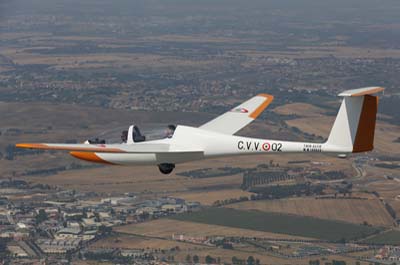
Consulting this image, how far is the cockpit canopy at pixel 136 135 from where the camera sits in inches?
1929

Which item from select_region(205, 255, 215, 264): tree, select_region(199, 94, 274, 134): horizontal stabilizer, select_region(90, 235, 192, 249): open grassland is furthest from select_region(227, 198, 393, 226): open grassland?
select_region(199, 94, 274, 134): horizontal stabilizer

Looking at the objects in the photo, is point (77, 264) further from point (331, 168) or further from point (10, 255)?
point (331, 168)

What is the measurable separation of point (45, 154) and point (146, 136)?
13036 centimetres

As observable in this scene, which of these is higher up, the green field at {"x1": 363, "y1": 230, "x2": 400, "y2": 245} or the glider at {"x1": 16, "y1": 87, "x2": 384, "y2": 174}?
the glider at {"x1": 16, "y1": 87, "x2": 384, "y2": 174}

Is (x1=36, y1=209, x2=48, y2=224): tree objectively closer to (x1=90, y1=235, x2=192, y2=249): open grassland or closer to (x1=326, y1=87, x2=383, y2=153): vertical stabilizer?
(x1=90, y1=235, x2=192, y2=249): open grassland

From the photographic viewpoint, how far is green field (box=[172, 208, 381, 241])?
120 metres

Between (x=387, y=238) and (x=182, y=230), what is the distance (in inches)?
951

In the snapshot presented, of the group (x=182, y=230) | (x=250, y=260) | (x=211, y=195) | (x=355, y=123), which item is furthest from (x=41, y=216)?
(x=355, y=123)

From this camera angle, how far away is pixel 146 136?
49.1 meters

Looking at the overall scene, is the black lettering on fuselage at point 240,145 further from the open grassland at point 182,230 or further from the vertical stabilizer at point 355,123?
the open grassland at point 182,230

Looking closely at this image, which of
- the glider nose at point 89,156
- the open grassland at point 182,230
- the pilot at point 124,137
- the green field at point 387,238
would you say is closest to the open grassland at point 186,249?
the open grassland at point 182,230

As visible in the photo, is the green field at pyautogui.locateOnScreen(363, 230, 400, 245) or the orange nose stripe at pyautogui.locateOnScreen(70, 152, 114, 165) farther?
the green field at pyautogui.locateOnScreen(363, 230, 400, 245)

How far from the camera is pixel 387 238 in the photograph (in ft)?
395

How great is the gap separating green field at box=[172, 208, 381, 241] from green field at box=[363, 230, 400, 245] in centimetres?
98
